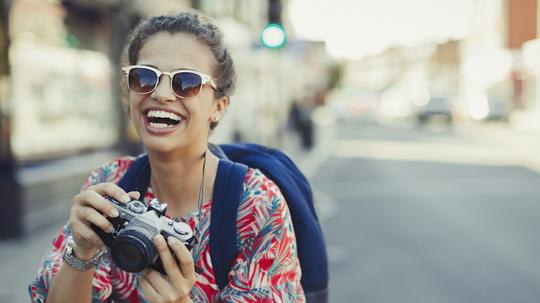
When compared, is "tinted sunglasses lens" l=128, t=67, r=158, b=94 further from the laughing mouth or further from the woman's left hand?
the woman's left hand

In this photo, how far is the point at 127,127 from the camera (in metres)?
11.0

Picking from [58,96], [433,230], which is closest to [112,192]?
[433,230]

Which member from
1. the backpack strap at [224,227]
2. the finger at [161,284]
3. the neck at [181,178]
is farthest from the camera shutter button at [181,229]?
the neck at [181,178]

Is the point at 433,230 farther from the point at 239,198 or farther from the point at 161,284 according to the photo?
the point at 161,284

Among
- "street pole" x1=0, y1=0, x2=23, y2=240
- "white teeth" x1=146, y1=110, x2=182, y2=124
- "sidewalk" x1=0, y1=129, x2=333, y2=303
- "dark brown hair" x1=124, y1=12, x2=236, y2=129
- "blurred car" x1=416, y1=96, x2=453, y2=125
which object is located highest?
"dark brown hair" x1=124, y1=12, x2=236, y2=129

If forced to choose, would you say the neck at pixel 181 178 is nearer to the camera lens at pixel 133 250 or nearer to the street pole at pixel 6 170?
the camera lens at pixel 133 250

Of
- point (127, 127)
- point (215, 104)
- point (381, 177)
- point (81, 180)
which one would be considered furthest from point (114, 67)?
point (215, 104)

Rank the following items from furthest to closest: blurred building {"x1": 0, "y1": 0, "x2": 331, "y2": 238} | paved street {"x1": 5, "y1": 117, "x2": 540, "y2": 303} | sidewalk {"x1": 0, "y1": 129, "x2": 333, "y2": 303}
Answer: blurred building {"x1": 0, "y1": 0, "x2": 331, "y2": 238}
paved street {"x1": 5, "y1": 117, "x2": 540, "y2": 303}
sidewalk {"x1": 0, "y1": 129, "x2": 333, "y2": 303}

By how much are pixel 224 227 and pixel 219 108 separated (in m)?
0.40

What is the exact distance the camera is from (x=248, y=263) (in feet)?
5.60

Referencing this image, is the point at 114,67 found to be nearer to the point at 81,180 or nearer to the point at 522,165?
the point at 81,180

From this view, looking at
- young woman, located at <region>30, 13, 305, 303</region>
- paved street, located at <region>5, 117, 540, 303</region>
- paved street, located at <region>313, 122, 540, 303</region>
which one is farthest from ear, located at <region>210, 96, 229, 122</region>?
paved street, located at <region>313, 122, 540, 303</region>

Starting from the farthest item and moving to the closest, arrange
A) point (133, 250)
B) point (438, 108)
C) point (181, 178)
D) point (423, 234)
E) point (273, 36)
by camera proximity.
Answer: point (438, 108)
point (273, 36)
point (423, 234)
point (181, 178)
point (133, 250)

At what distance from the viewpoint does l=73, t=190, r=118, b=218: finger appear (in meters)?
1.53
